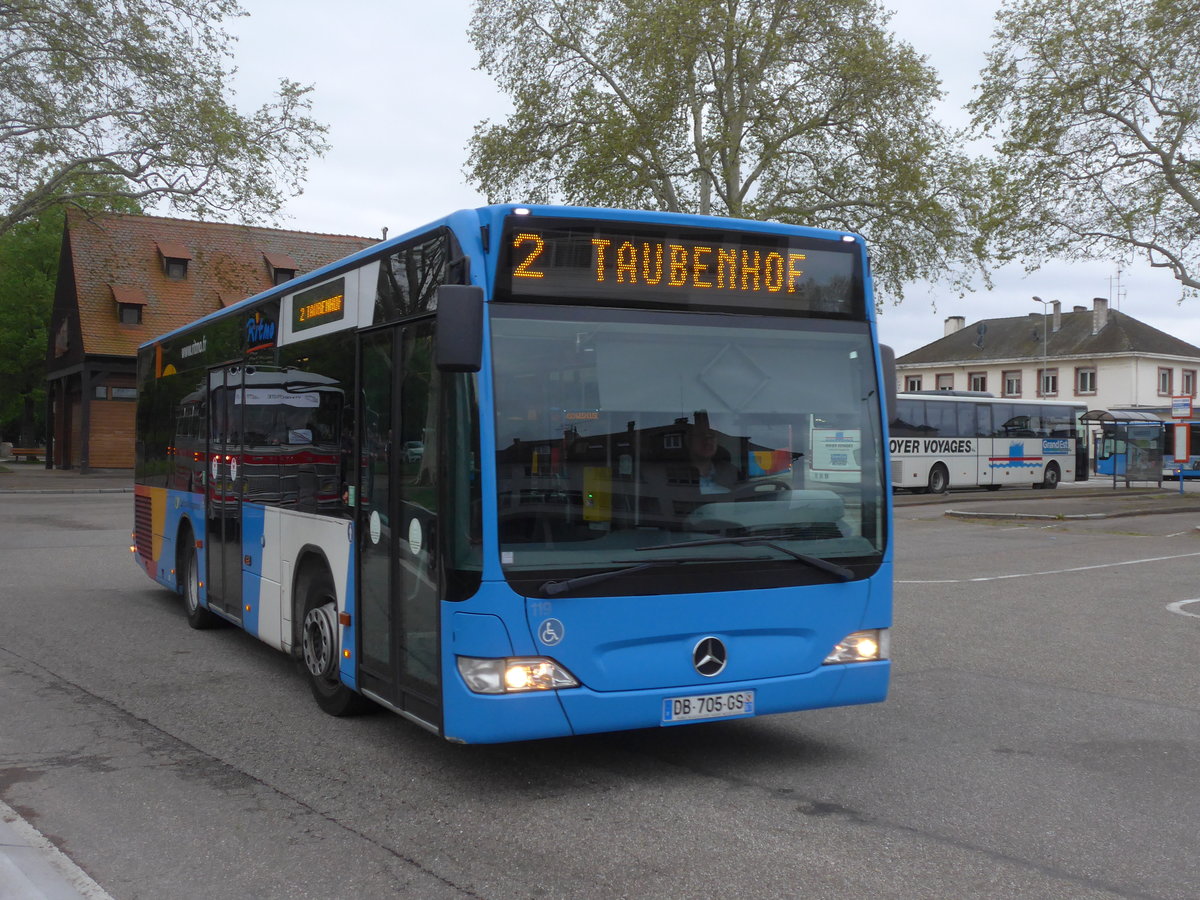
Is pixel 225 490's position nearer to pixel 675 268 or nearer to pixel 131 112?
pixel 675 268

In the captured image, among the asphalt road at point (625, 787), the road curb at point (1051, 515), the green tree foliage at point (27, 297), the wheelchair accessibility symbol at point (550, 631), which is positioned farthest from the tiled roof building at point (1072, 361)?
the wheelchair accessibility symbol at point (550, 631)

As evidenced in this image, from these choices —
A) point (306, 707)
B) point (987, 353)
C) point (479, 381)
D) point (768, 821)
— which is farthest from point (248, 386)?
point (987, 353)

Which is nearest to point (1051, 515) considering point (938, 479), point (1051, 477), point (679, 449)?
point (938, 479)

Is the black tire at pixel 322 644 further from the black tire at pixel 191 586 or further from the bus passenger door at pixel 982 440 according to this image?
the bus passenger door at pixel 982 440

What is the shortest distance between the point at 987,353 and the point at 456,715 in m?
85.8

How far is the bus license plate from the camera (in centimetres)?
574

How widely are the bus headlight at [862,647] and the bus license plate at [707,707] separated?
513 mm

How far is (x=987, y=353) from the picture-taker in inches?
3401

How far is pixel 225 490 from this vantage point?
9.60 metres

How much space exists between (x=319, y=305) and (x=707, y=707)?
Answer: 3.57m

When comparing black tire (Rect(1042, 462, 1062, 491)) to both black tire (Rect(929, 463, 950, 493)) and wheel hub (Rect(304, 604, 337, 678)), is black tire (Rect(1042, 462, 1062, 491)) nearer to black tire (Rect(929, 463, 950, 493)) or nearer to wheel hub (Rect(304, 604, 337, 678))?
black tire (Rect(929, 463, 950, 493))

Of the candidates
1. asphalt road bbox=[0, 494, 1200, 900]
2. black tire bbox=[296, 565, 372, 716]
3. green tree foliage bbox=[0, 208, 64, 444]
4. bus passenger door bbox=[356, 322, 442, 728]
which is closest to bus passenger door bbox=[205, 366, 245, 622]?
asphalt road bbox=[0, 494, 1200, 900]

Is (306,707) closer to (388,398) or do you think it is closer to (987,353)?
(388,398)

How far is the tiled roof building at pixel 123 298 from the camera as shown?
47906 mm
